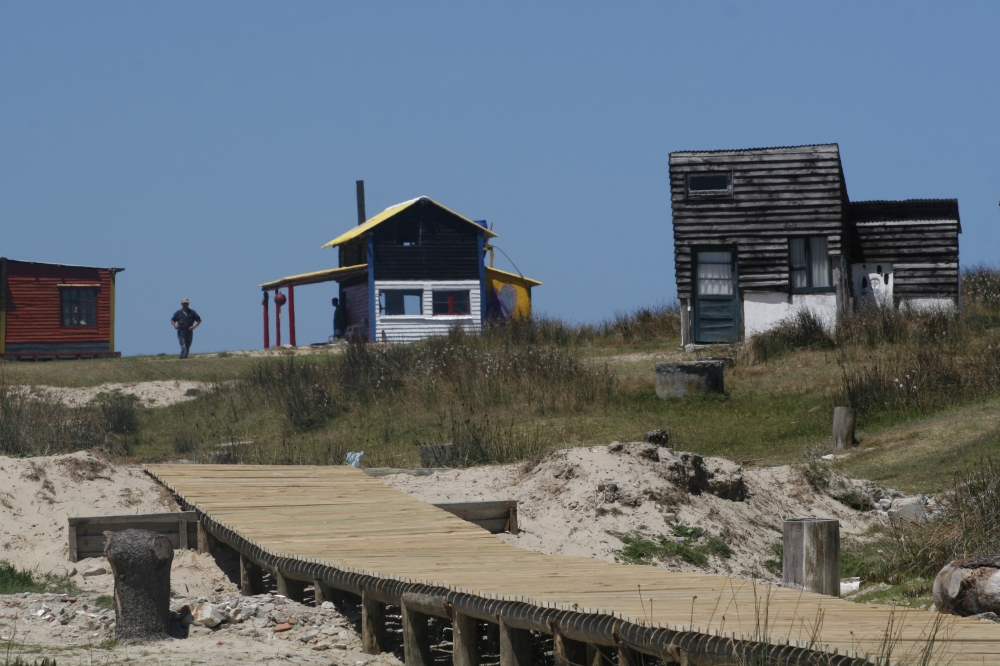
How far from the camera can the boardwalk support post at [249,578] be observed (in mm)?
10758

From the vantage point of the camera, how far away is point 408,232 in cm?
4244

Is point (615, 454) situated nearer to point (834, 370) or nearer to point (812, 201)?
point (834, 370)

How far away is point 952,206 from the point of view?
3053 centimetres

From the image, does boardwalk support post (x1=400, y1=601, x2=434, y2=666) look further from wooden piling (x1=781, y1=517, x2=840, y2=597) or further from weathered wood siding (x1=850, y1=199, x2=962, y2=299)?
weathered wood siding (x1=850, y1=199, x2=962, y2=299)

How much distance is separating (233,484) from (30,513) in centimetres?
197

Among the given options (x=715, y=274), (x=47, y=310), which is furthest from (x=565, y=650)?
(x=47, y=310)

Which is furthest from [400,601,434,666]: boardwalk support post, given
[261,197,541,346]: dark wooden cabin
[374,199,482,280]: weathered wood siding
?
[374,199,482,280]: weathered wood siding

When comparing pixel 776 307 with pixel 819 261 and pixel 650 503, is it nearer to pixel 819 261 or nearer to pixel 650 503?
pixel 819 261

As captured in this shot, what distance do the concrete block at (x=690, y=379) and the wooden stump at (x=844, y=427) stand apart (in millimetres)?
3926

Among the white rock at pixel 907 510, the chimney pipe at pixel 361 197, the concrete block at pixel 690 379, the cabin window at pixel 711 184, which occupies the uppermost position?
the chimney pipe at pixel 361 197

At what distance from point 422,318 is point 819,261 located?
50.4 feet

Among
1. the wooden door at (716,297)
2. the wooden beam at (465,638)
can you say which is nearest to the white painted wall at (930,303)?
the wooden door at (716,297)

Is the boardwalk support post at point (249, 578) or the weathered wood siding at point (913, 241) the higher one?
the weathered wood siding at point (913, 241)

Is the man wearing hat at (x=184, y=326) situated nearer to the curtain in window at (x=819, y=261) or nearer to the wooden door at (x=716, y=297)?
the wooden door at (x=716, y=297)
